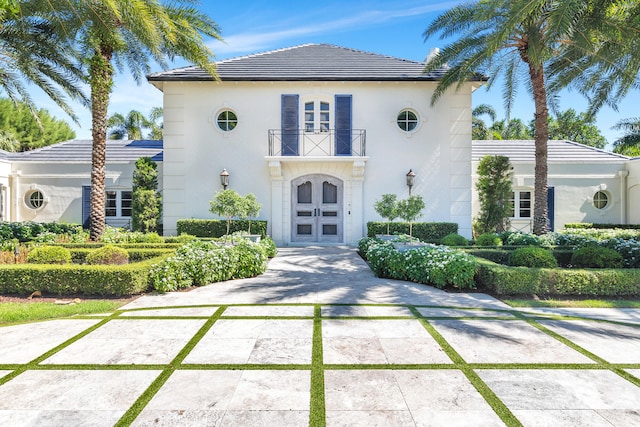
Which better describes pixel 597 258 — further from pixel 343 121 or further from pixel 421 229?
pixel 343 121

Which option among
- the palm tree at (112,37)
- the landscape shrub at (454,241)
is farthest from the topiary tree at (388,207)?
the palm tree at (112,37)

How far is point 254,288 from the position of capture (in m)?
7.72

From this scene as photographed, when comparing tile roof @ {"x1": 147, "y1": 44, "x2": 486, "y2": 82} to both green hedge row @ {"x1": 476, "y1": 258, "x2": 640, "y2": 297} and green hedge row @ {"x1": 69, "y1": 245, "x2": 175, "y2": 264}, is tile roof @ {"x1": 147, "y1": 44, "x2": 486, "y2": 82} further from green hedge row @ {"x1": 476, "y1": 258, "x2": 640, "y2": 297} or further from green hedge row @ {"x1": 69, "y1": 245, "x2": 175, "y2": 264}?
green hedge row @ {"x1": 476, "y1": 258, "x2": 640, "y2": 297}

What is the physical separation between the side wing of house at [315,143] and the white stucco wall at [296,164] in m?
0.04

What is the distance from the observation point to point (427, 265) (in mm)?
8039

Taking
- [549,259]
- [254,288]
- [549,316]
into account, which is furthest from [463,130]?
[254,288]

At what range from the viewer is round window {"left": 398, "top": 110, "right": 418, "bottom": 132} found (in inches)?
600

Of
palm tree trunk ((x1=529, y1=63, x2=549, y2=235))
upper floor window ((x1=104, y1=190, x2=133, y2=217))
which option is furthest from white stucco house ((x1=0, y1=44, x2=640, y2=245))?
upper floor window ((x1=104, y1=190, x2=133, y2=217))

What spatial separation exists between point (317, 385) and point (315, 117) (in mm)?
13001

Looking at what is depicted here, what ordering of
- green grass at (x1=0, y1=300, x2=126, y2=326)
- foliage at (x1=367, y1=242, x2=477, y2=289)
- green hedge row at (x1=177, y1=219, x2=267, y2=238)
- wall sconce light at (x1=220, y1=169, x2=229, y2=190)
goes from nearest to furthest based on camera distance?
green grass at (x1=0, y1=300, x2=126, y2=326)
foliage at (x1=367, y1=242, x2=477, y2=289)
green hedge row at (x1=177, y1=219, x2=267, y2=238)
wall sconce light at (x1=220, y1=169, x2=229, y2=190)

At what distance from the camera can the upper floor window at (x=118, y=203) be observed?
17141 mm

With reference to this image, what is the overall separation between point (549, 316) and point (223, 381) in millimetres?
5325

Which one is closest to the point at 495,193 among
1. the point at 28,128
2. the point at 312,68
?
the point at 312,68

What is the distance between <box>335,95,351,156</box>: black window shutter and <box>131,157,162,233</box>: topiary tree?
8080 mm
